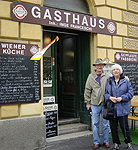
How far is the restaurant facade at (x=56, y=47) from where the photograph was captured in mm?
4855

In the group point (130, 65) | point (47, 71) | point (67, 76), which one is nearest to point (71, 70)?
point (67, 76)

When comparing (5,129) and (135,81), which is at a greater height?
(135,81)

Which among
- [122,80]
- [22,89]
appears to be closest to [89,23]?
[122,80]

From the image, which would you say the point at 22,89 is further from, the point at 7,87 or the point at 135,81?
the point at 135,81

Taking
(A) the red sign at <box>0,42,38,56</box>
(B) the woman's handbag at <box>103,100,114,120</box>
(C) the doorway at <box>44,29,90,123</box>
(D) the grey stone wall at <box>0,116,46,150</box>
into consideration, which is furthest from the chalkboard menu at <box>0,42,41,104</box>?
(B) the woman's handbag at <box>103,100,114,120</box>

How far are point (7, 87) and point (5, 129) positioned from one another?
2.87 feet

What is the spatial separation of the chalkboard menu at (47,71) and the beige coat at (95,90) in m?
1.49

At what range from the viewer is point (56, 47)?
6.91 metres

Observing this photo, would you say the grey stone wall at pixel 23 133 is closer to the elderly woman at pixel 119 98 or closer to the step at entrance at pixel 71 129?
the step at entrance at pixel 71 129

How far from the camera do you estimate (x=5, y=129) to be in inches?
183

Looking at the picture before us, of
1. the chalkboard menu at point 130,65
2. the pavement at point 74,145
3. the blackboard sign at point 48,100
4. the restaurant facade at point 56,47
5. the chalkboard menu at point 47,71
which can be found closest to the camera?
the restaurant facade at point 56,47

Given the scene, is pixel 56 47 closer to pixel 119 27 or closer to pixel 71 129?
pixel 119 27

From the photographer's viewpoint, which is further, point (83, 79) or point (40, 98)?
point (83, 79)

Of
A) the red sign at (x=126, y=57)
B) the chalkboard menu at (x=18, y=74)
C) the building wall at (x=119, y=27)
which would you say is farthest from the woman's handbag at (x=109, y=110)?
the red sign at (x=126, y=57)
